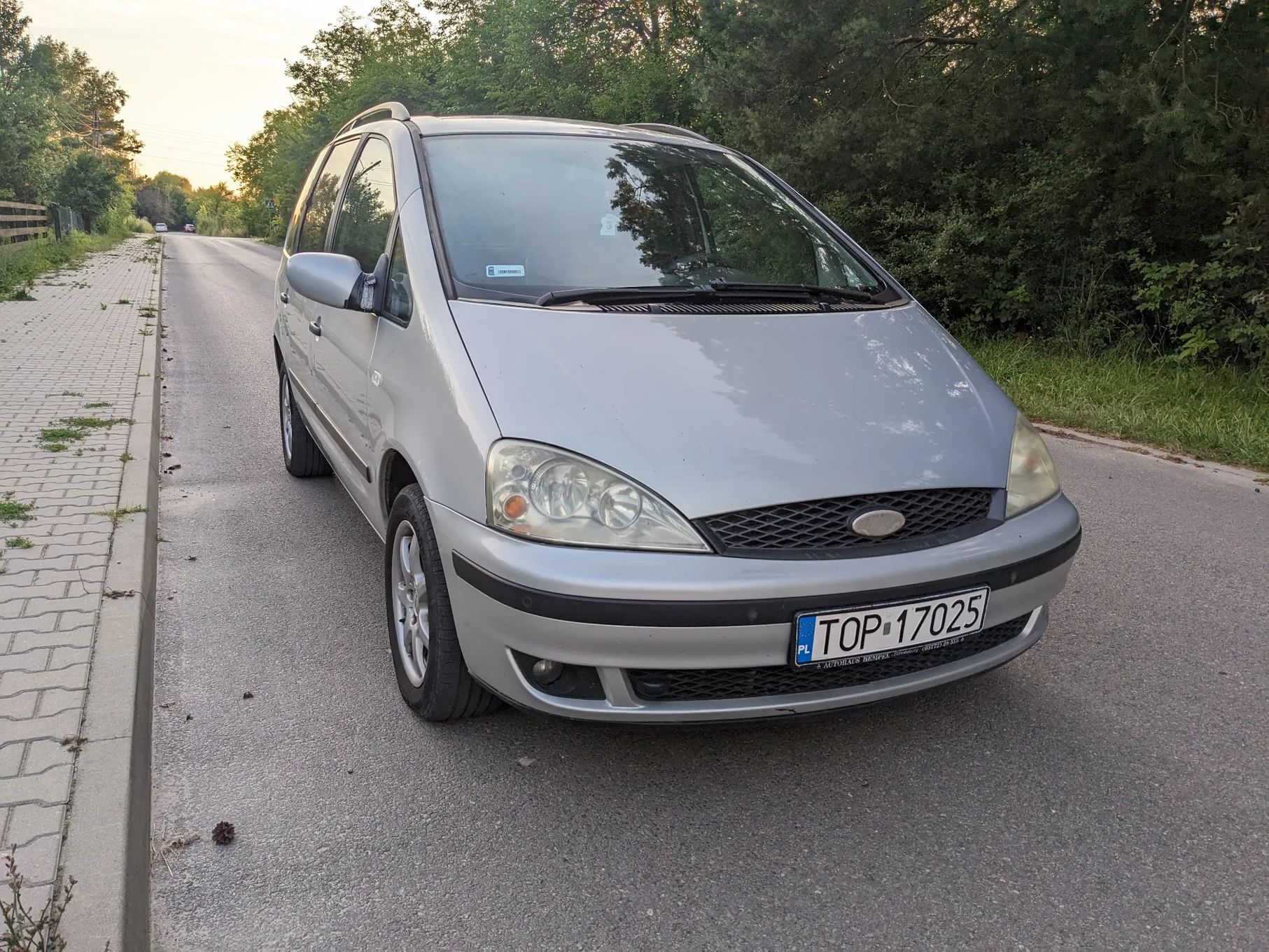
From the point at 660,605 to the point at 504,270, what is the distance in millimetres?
1343

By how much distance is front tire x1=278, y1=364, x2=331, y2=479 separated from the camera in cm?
536

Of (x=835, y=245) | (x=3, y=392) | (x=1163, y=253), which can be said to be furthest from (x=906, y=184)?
(x=3, y=392)

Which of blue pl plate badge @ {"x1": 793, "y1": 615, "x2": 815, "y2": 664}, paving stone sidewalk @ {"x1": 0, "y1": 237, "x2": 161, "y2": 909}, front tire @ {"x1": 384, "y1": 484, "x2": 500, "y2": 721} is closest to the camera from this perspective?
blue pl plate badge @ {"x1": 793, "y1": 615, "x2": 815, "y2": 664}

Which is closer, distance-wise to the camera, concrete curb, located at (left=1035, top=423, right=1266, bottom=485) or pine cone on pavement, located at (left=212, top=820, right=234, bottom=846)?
pine cone on pavement, located at (left=212, top=820, right=234, bottom=846)

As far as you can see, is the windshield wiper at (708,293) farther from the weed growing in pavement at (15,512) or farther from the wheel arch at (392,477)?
the weed growing in pavement at (15,512)

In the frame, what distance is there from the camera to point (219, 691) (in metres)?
3.16

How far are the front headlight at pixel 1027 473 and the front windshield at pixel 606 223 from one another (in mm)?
880

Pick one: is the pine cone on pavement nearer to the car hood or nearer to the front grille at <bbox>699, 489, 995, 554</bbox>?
the car hood

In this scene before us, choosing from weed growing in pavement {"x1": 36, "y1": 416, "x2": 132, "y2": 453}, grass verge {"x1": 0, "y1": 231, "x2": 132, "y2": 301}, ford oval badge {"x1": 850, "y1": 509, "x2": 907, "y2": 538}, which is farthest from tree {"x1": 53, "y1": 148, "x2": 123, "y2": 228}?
ford oval badge {"x1": 850, "y1": 509, "x2": 907, "y2": 538}

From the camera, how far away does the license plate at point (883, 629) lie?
2.31 m

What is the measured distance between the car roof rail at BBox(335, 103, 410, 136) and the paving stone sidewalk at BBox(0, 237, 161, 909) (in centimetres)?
209

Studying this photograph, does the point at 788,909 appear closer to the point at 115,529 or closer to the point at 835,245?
the point at 835,245

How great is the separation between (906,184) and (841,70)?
1.45m

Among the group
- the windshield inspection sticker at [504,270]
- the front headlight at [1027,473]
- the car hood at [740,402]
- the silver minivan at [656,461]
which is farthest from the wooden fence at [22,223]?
the front headlight at [1027,473]
